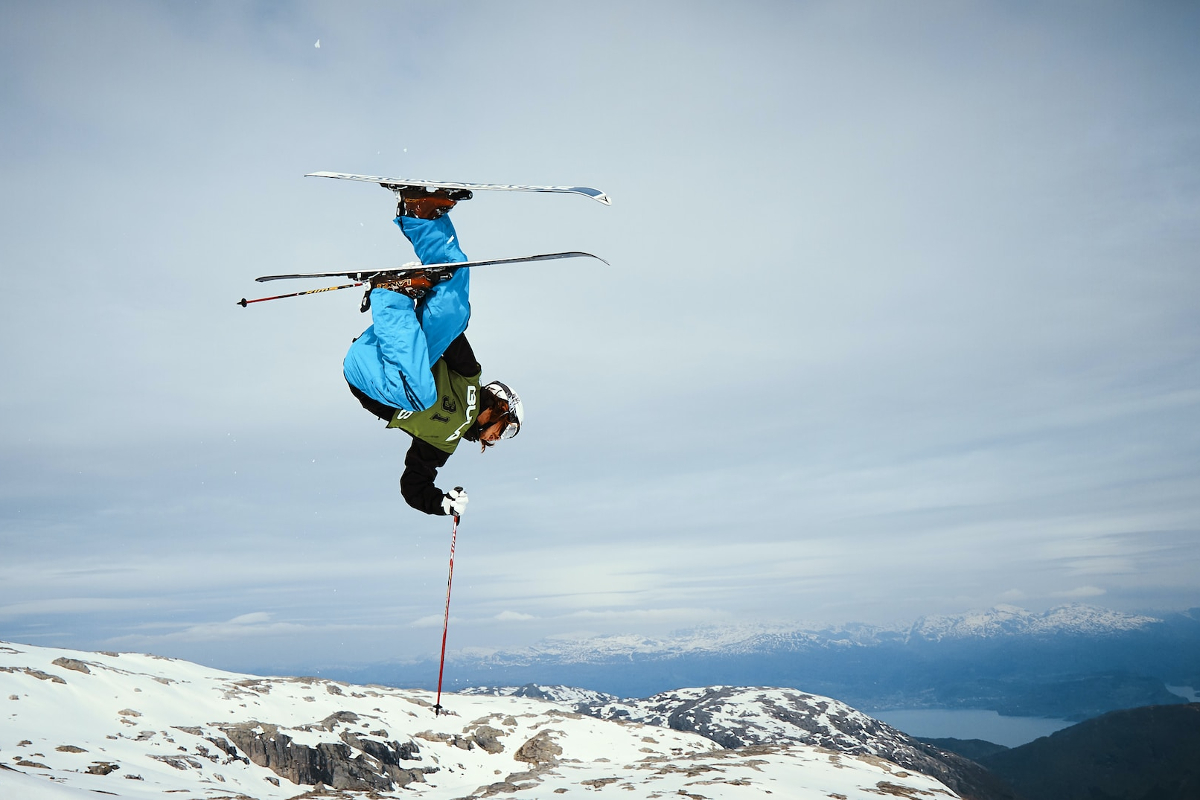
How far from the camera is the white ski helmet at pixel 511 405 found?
12.6 m

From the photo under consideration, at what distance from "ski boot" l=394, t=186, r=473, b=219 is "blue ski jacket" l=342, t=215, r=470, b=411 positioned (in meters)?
0.10

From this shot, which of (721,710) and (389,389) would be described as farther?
(721,710)

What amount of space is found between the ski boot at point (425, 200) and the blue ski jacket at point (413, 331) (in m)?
0.10

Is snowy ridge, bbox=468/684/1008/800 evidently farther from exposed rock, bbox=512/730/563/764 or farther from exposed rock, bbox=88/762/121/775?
exposed rock, bbox=88/762/121/775

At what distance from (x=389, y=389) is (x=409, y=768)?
7477 centimetres

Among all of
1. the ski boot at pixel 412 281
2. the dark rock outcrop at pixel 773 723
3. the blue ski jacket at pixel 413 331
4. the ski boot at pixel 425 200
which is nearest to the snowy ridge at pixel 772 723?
the dark rock outcrop at pixel 773 723

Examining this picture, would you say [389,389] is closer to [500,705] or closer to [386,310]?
[386,310]

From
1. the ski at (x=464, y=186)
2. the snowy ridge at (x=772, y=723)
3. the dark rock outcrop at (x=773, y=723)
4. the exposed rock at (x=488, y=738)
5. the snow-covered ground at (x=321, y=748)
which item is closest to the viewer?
the ski at (x=464, y=186)

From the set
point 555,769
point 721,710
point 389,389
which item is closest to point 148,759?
point 555,769

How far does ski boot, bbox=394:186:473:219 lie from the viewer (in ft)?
30.3

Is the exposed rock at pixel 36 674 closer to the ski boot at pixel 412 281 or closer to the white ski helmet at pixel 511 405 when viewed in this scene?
the white ski helmet at pixel 511 405

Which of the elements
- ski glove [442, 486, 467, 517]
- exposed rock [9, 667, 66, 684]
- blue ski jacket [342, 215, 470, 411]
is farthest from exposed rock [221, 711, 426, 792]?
blue ski jacket [342, 215, 470, 411]

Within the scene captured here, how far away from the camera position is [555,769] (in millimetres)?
47562

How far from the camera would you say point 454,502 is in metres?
12.5
